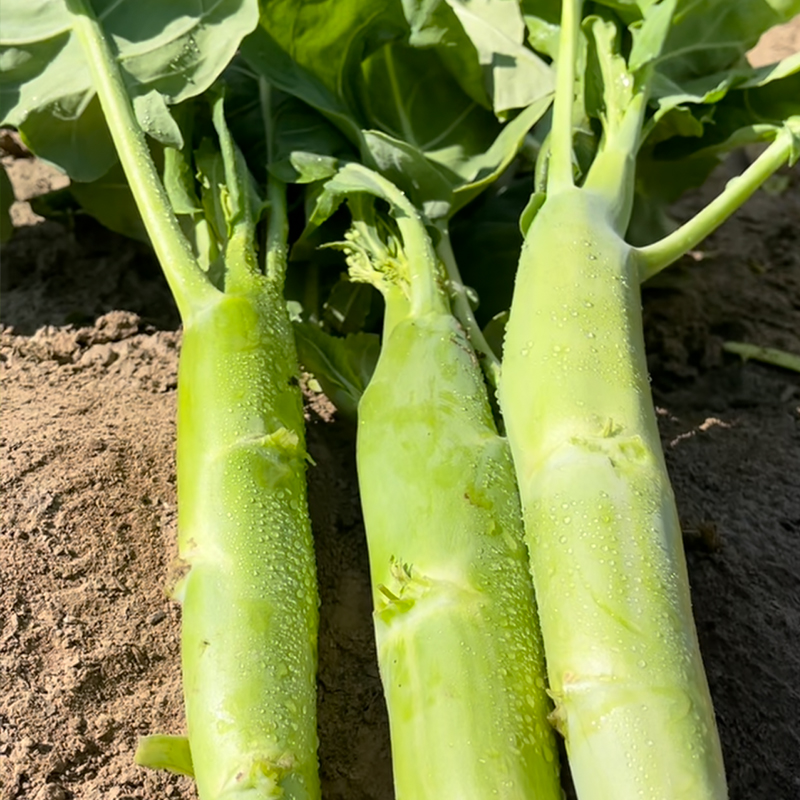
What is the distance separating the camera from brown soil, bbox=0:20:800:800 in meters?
1.04

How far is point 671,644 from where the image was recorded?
2.96 feet

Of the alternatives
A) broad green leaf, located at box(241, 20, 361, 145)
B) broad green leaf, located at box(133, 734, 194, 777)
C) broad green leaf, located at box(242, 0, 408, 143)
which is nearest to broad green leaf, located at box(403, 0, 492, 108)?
broad green leaf, located at box(242, 0, 408, 143)

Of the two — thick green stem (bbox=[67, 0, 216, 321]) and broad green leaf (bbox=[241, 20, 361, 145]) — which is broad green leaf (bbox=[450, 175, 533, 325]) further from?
thick green stem (bbox=[67, 0, 216, 321])

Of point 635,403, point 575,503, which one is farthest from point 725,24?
point 575,503

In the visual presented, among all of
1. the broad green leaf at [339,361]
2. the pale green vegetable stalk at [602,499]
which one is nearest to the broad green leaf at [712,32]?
the pale green vegetable stalk at [602,499]

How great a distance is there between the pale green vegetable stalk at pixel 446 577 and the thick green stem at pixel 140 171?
28 cm

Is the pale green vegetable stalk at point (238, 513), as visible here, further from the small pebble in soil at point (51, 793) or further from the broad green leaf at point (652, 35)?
the broad green leaf at point (652, 35)

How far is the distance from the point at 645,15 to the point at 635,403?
75cm

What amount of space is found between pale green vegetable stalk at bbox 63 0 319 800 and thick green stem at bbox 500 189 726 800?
0.27 meters

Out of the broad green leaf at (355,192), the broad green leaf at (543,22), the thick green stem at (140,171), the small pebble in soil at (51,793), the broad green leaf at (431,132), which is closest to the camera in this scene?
the small pebble in soil at (51,793)

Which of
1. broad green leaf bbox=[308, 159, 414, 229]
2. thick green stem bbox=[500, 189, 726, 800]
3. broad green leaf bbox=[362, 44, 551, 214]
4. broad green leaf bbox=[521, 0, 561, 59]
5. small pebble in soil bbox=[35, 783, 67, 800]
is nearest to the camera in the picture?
thick green stem bbox=[500, 189, 726, 800]

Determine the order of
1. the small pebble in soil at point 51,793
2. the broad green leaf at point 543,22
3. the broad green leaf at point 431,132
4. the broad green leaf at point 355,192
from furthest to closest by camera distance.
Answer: the broad green leaf at point 543,22
the broad green leaf at point 431,132
the broad green leaf at point 355,192
the small pebble in soil at point 51,793

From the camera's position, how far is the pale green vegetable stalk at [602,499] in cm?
86

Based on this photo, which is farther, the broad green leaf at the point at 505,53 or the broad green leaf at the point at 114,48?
the broad green leaf at the point at 505,53
